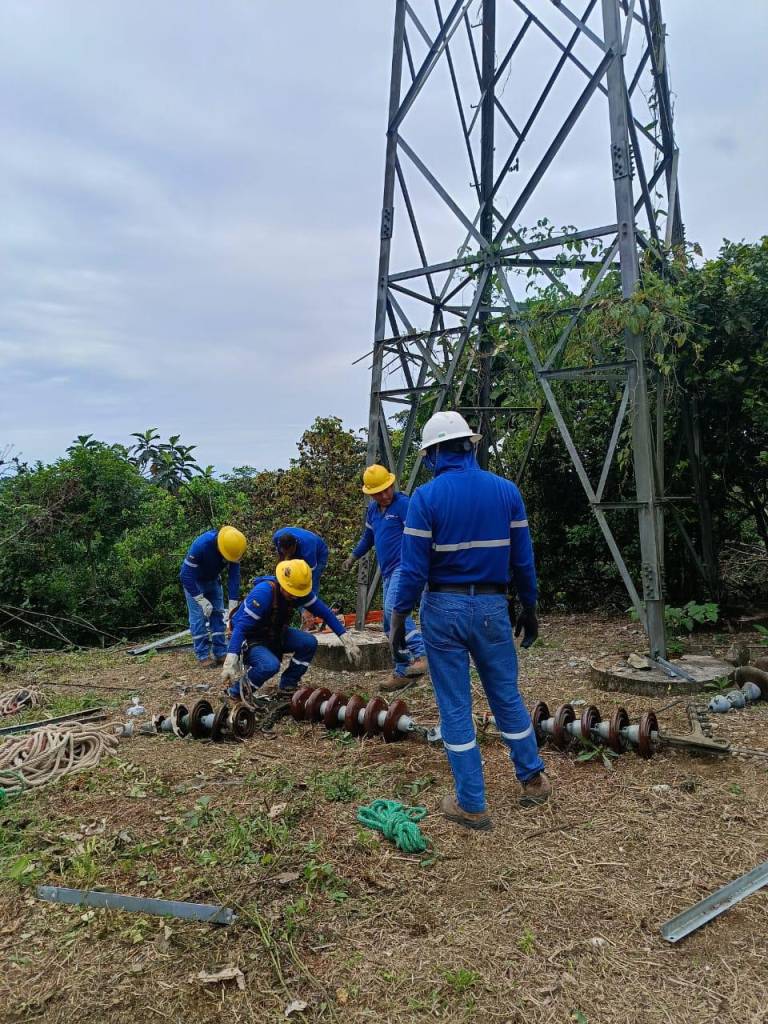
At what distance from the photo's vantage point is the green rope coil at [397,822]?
3.53m

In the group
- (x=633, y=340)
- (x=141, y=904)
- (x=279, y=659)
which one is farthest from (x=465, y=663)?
(x=633, y=340)

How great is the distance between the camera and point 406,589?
3.79 m

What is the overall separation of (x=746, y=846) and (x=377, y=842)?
170cm

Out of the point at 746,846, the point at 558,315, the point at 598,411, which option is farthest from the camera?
the point at 598,411

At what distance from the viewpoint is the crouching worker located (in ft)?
19.7

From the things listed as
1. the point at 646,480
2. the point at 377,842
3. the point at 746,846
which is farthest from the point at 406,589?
the point at 646,480

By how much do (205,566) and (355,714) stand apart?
3.39m

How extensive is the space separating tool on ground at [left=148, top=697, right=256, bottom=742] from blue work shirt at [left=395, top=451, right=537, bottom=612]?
2025 mm

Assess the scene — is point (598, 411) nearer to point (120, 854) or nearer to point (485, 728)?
point (485, 728)

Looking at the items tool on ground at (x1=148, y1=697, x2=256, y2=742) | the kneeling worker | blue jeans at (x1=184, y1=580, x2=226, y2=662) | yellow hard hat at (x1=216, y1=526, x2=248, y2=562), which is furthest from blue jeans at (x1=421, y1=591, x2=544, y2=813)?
blue jeans at (x1=184, y1=580, x2=226, y2=662)

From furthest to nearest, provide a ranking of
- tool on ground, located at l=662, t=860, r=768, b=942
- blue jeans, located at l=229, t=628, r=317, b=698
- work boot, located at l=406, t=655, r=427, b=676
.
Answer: work boot, located at l=406, t=655, r=427, b=676 → blue jeans, located at l=229, t=628, r=317, b=698 → tool on ground, located at l=662, t=860, r=768, b=942

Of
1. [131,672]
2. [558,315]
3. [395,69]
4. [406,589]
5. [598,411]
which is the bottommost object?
[131,672]

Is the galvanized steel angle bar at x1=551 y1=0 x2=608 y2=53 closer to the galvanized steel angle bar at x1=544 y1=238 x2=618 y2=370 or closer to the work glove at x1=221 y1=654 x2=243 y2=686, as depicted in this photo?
the galvanized steel angle bar at x1=544 y1=238 x2=618 y2=370

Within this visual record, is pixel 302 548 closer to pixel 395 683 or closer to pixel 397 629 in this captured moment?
pixel 395 683
